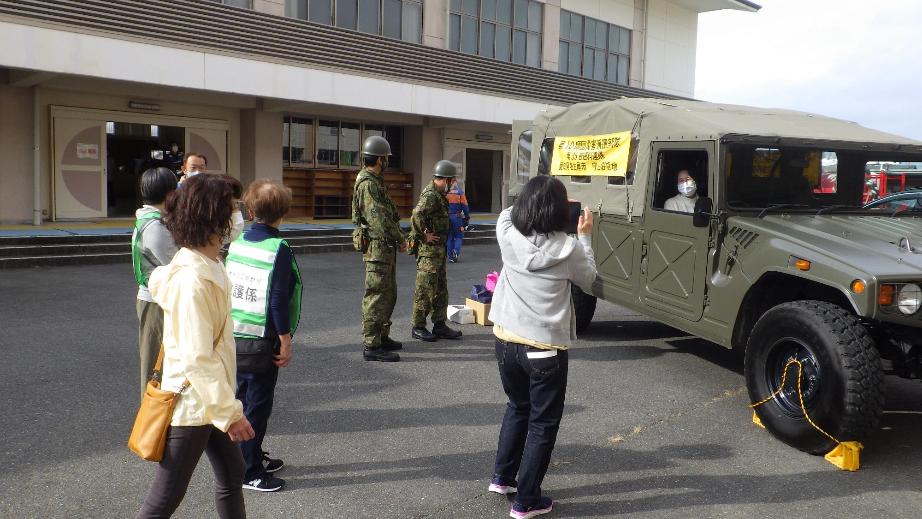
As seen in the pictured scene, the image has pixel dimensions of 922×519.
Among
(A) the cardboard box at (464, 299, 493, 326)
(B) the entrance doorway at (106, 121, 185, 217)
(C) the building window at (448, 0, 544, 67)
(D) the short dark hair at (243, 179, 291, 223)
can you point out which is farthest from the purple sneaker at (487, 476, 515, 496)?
(C) the building window at (448, 0, 544, 67)

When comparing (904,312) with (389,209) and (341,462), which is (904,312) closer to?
(341,462)

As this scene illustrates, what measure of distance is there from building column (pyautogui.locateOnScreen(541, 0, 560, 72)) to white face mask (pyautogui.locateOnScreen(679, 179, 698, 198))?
1830 centimetres

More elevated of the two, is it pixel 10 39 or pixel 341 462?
pixel 10 39

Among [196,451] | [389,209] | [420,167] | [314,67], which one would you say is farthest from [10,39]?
[196,451]

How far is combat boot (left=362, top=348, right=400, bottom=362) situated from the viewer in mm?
6418

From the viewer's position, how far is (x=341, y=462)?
13.8ft

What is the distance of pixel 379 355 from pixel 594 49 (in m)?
21.0

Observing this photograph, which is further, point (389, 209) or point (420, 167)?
point (420, 167)

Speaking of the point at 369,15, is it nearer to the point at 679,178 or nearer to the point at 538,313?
the point at 679,178

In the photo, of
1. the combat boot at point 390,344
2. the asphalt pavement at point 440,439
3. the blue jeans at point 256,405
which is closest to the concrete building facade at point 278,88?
the asphalt pavement at point 440,439

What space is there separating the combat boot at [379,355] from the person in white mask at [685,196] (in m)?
2.63

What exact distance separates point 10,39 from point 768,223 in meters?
12.1

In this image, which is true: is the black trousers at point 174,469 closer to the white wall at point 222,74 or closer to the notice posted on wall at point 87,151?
the white wall at point 222,74

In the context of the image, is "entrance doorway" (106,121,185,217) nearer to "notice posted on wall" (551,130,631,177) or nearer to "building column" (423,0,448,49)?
"building column" (423,0,448,49)
